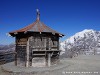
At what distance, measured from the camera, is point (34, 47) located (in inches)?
779

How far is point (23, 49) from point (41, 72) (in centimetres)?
475

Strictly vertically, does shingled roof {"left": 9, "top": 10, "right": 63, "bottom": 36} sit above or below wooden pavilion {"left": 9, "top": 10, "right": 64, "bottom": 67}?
above

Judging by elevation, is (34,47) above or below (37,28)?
below

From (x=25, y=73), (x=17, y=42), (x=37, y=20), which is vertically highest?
(x=37, y=20)

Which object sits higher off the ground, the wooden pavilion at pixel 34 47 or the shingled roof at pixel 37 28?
the shingled roof at pixel 37 28

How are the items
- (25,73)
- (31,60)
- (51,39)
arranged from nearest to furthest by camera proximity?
1. (25,73)
2. (31,60)
3. (51,39)

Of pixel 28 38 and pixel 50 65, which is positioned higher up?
pixel 28 38

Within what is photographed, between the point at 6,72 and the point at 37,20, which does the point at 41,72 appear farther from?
the point at 37,20

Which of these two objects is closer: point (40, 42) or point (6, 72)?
point (6, 72)

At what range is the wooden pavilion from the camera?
778 inches

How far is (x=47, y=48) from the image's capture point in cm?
2047

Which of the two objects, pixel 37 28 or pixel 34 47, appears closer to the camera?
pixel 34 47

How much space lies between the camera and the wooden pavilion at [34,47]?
19766 mm

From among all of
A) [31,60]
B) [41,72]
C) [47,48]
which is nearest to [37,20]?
[47,48]
